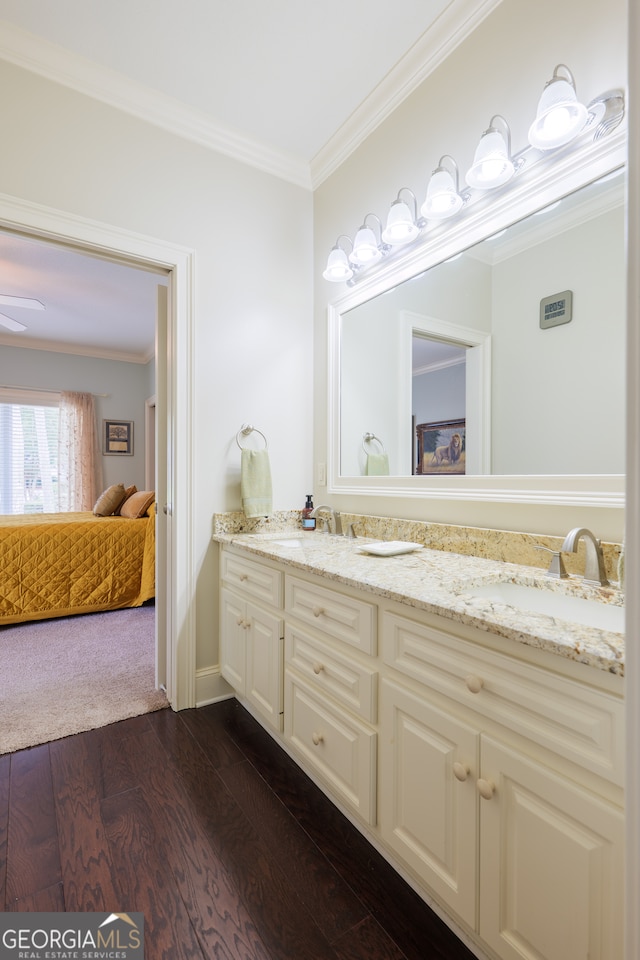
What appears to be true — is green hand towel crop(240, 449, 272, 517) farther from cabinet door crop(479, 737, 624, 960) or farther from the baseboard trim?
cabinet door crop(479, 737, 624, 960)

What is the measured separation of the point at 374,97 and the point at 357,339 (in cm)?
104

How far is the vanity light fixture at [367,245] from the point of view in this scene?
Result: 2.06m

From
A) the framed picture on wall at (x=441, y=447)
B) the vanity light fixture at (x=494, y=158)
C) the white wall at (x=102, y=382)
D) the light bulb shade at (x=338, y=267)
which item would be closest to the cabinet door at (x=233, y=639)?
the framed picture on wall at (x=441, y=447)

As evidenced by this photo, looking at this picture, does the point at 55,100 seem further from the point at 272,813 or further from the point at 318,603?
the point at 272,813

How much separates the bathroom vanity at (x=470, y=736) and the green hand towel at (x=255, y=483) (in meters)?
0.68

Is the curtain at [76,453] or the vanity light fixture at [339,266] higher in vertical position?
A: the vanity light fixture at [339,266]

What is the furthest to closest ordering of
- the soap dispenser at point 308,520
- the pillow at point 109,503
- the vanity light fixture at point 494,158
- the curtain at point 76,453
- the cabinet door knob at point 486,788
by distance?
the curtain at point 76,453 < the pillow at point 109,503 < the soap dispenser at point 308,520 < the vanity light fixture at point 494,158 < the cabinet door knob at point 486,788

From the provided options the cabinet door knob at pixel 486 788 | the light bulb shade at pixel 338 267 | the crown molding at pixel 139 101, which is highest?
the crown molding at pixel 139 101

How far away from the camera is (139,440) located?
6.15 m

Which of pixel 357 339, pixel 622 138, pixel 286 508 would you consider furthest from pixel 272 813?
pixel 622 138

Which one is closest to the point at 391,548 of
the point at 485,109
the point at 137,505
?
the point at 485,109

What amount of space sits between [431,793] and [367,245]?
2.04 m

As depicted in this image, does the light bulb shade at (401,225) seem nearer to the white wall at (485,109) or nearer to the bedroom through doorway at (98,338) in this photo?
the white wall at (485,109)

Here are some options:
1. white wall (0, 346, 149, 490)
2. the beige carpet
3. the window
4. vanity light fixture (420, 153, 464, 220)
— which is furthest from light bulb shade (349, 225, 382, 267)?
the window
